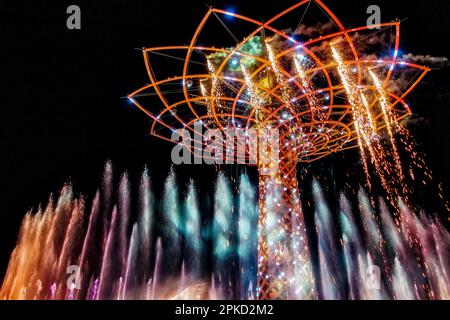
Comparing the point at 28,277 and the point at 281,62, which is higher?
the point at 281,62

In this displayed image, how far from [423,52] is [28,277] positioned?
76.9 ft

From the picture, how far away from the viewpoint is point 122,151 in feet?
74.6

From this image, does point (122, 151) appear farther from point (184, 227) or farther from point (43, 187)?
point (184, 227)

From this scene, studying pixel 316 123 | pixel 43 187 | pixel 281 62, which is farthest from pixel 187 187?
pixel 281 62

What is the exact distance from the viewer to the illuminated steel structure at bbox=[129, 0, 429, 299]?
11.4m

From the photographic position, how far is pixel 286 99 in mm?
13383

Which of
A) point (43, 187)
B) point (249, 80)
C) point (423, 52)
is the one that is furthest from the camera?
point (43, 187)

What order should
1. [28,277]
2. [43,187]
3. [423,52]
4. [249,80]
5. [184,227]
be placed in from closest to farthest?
[249,80] → [423,52] → [28,277] → [43,187] → [184,227]

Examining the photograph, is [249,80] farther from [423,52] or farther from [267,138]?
[423,52]

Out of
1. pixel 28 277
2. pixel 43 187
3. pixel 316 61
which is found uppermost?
pixel 43 187

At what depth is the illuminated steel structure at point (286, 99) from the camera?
11445 millimetres

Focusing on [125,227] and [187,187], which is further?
[187,187]
